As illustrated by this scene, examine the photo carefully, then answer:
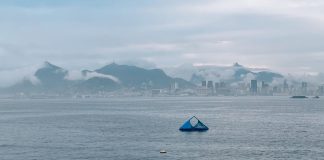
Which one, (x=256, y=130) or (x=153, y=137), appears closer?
(x=153, y=137)

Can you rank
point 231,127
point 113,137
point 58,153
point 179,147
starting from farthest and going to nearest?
point 231,127, point 113,137, point 179,147, point 58,153

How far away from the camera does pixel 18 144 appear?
120688 mm

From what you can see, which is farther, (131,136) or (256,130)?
(256,130)

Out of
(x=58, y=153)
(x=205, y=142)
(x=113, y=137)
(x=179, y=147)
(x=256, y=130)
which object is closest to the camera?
(x=58, y=153)

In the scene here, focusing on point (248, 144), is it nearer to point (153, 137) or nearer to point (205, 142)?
point (205, 142)

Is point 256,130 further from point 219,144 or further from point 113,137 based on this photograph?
point 113,137

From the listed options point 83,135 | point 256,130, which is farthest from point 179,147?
point 256,130

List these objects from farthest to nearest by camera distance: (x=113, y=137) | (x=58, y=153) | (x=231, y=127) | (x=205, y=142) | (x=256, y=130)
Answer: (x=231, y=127) < (x=256, y=130) < (x=113, y=137) < (x=205, y=142) < (x=58, y=153)

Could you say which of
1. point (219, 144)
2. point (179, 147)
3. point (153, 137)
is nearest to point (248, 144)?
point (219, 144)

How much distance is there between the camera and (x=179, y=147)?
4491 inches

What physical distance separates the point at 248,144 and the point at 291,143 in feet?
35.5

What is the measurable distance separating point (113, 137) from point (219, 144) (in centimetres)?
3087

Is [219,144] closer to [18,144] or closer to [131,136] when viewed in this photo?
[131,136]

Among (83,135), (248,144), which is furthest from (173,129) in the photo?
(248,144)
